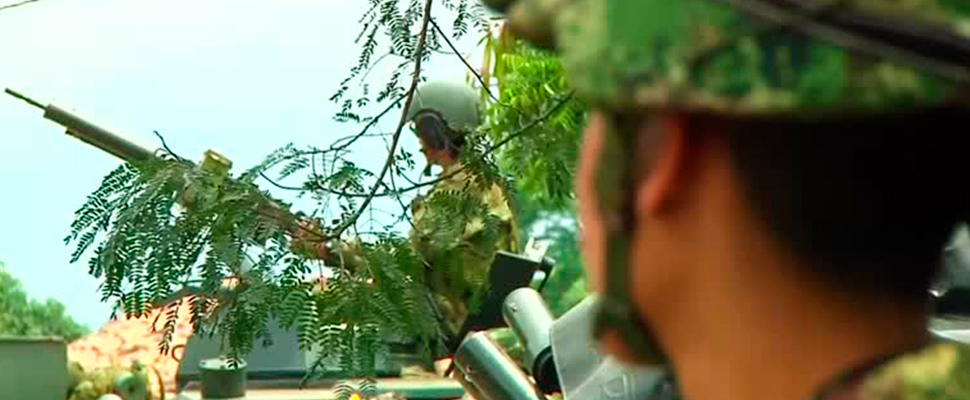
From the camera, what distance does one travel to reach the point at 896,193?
150 centimetres

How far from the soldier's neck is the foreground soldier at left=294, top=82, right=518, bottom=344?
9.86 ft

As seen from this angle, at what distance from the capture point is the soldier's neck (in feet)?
5.00

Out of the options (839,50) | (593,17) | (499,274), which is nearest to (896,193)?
(839,50)

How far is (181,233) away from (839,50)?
315 centimetres

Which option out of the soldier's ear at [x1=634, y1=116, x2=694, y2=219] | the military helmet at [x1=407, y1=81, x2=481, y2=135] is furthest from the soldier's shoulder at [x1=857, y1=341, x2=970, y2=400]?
the military helmet at [x1=407, y1=81, x2=481, y2=135]

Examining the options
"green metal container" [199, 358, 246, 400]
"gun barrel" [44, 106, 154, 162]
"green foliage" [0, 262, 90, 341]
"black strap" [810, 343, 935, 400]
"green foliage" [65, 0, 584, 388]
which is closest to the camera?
"black strap" [810, 343, 935, 400]

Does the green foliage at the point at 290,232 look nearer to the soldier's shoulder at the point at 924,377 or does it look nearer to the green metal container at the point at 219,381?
the green metal container at the point at 219,381

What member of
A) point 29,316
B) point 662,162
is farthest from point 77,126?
point 662,162

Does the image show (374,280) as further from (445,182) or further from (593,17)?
(593,17)

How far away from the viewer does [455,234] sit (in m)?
4.91

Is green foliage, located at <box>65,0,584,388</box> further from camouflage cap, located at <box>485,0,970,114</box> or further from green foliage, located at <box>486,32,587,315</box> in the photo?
camouflage cap, located at <box>485,0,970,114</box>

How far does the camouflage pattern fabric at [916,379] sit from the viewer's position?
5.08ft

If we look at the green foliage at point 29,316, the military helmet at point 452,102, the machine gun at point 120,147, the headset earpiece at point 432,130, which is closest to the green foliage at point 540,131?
the headset earpiece at point 432,130

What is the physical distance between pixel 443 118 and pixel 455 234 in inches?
97.3
